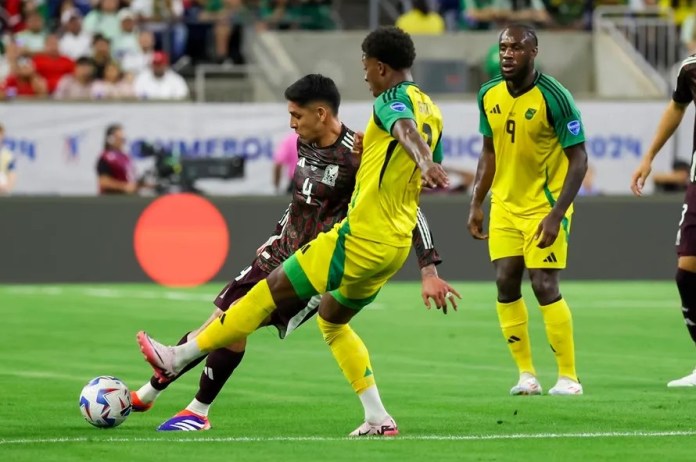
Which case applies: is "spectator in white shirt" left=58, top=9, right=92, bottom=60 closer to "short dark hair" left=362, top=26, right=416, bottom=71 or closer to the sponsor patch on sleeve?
the sponsor patch on sleeve

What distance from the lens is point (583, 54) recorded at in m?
28.3

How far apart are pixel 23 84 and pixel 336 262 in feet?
56.4

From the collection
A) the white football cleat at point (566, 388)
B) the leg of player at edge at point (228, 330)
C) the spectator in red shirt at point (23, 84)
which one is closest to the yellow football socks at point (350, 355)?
the leg of player at edge at point (228, 330)

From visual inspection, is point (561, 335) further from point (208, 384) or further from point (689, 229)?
point (208, 384)

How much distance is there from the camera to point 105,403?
909cm

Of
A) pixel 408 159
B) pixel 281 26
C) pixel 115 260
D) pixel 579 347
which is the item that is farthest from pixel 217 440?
pixel 281 26

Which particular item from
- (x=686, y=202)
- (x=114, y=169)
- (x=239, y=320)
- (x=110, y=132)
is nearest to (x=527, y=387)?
(x=686, y=202)

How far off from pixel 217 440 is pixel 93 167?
50.8 feet

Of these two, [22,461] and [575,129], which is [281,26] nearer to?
[575,129]

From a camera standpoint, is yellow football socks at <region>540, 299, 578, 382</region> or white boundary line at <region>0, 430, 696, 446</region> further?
yellow football socks at <region>540, 299, 578, 382</region>

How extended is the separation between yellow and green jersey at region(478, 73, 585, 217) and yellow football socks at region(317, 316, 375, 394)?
2578 mm

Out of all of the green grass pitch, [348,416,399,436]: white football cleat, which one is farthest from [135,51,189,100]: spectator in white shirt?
[348,416,399,436]: white football cleat

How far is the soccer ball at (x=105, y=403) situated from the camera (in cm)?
910

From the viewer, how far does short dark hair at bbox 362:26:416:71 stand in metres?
8.54
